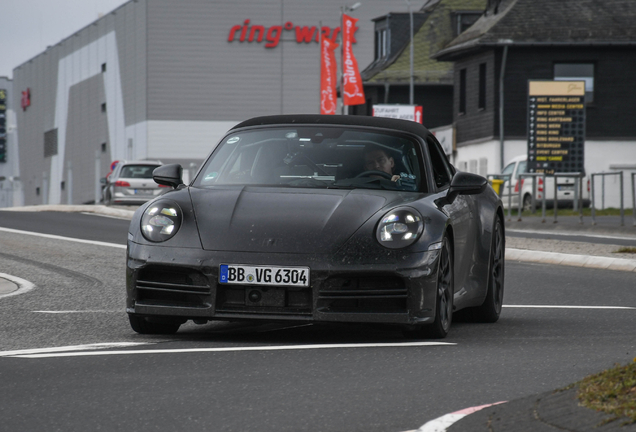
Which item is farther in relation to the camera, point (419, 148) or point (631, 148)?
point (631, 148)

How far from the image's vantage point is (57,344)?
724 centimetres

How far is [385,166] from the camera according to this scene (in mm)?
8078

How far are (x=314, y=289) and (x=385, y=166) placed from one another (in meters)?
1.35

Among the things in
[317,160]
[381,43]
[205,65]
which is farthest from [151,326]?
[205,65]

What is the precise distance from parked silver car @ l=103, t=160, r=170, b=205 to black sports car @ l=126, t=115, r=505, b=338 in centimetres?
2890

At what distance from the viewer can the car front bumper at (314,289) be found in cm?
704

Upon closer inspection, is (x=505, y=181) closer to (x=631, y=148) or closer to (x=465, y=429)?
(x=631, y=148)

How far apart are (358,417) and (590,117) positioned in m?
42.0

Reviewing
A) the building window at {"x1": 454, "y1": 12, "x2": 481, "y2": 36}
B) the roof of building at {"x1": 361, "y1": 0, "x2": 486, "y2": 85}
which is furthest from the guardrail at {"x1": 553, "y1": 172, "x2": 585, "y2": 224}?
the roof of building at {"x1": 361, "y1": 0, "x2": 486, "y2": 85}

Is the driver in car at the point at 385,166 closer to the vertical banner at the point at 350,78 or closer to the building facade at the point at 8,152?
the vertical banner at the point at 350,78

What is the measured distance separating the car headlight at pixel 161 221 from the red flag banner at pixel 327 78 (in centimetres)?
4565

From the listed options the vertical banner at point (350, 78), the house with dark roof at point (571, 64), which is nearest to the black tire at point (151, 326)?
the house with dark roof at point (571, 64)

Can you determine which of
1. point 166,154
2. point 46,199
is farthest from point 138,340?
point 46,199

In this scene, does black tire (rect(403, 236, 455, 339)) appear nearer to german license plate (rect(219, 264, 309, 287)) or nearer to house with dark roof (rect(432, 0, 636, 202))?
german license plate (rect(219, 264, 309, 287))
